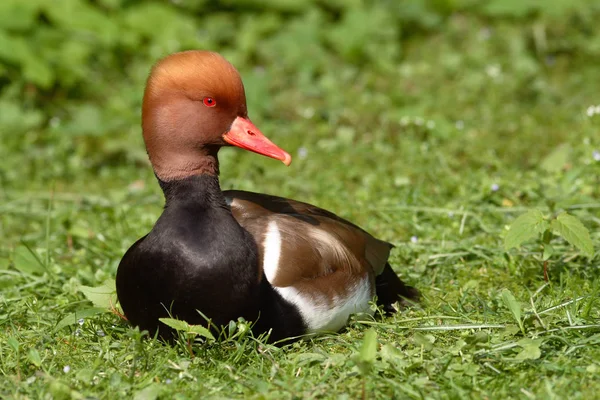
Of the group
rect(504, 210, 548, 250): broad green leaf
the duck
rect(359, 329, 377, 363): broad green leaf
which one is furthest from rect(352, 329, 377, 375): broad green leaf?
rect(504, 210, 548, 250): broad green leaf

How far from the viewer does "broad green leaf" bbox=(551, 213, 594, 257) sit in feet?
11.7

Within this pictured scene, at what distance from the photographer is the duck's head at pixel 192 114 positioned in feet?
11.0

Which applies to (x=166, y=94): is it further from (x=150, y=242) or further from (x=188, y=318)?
(x=188, y=318)

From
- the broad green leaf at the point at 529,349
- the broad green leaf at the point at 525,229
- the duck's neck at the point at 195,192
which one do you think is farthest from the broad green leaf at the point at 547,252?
the duck's neck at the point at 195,192

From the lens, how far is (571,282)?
3738 millimetres

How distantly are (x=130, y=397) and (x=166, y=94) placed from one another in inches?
44.3

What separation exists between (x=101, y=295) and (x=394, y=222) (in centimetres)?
165

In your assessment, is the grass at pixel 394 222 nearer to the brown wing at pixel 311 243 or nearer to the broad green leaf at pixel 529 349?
the broad green leaf at pixel 529 349

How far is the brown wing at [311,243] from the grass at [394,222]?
235mm

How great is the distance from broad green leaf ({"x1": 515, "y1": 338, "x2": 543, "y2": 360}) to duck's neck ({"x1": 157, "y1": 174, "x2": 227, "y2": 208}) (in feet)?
4.00

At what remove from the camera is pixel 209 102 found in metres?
3.40

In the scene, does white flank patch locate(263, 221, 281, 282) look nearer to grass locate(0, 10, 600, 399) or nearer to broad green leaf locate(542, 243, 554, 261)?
grass locate(0, 10, 600, 399)

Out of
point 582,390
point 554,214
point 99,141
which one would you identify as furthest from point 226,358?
point 99,141

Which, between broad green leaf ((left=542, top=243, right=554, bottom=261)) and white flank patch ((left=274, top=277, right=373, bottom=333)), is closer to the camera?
white flank patch ((left=274, top=277, right=373, bottom=333))
